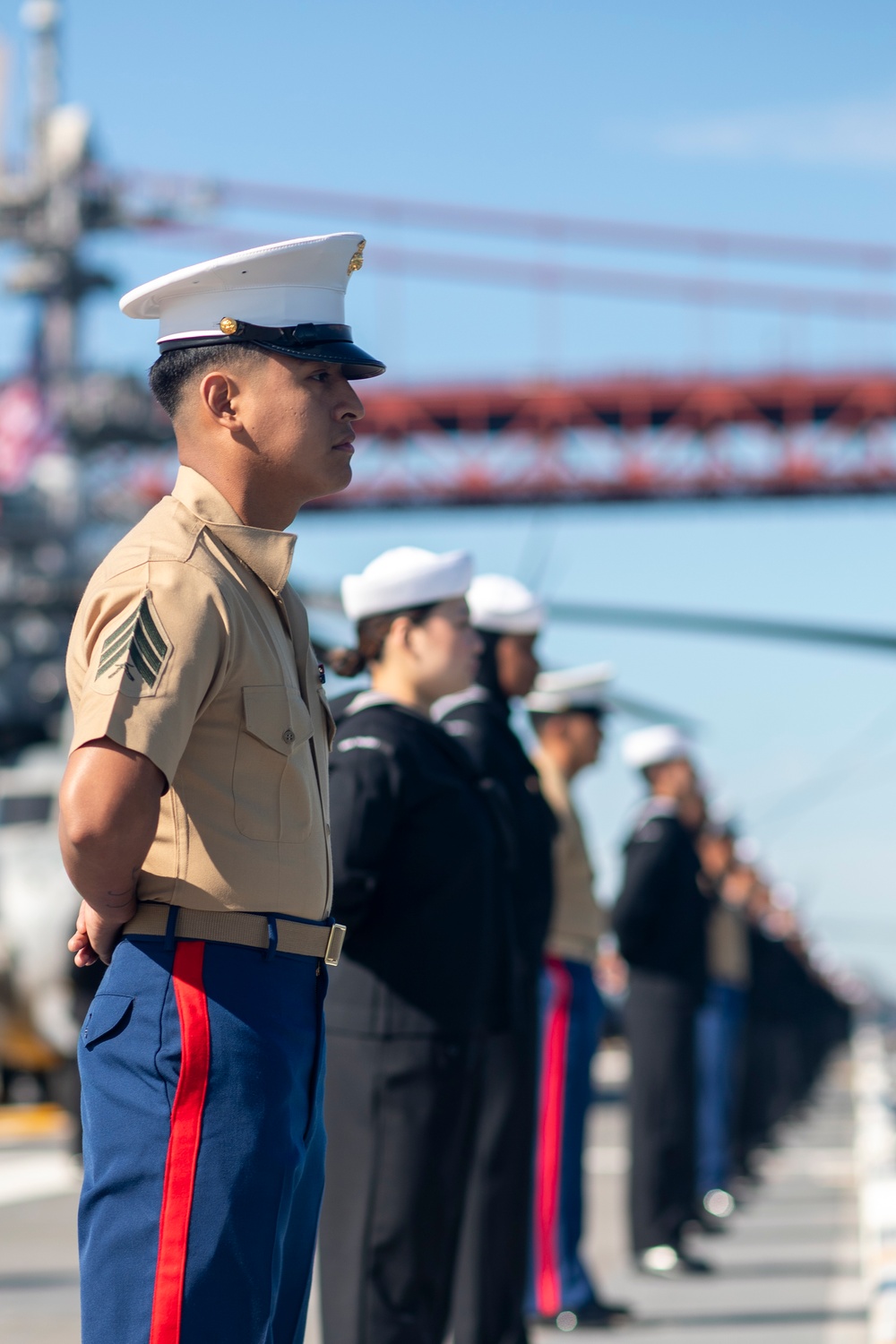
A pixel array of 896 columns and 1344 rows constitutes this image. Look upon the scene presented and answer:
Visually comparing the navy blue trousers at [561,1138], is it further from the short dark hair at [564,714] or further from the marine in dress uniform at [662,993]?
the marine in dress uniform at [662,993]

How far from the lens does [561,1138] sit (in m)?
5.37

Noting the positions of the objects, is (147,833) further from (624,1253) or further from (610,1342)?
(624,1253)

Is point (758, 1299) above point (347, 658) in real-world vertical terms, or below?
below

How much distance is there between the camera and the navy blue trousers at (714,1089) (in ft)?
27.2

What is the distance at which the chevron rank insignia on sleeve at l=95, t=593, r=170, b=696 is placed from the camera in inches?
78.1

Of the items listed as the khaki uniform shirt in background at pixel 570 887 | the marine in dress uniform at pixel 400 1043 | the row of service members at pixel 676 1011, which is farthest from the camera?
the row of service members at pixel 676 1011

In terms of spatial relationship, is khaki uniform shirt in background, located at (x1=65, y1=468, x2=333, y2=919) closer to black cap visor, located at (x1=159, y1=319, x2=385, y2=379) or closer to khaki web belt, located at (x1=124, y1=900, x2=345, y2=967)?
khaki web belt, located at (x1=124, y1=900, x2=345, y2=967)

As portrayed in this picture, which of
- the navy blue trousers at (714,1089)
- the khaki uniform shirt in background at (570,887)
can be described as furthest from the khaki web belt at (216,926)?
the navy blue trousers at (714,1089)

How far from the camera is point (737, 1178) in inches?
391

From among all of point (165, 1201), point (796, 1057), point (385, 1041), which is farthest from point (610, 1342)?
point (796, 1057)

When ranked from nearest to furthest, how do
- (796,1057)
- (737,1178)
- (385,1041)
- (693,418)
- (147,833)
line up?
(147,833)
(385,1041)
(737,1178)
(796,1057)
(693,418)

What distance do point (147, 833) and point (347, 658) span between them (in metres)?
1.93

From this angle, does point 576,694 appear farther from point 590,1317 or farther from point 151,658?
point 151,658

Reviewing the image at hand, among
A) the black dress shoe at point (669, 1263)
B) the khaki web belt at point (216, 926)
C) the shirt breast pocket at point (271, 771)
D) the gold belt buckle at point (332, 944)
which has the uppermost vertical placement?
the shirt breast pocket at point (271, 771)
